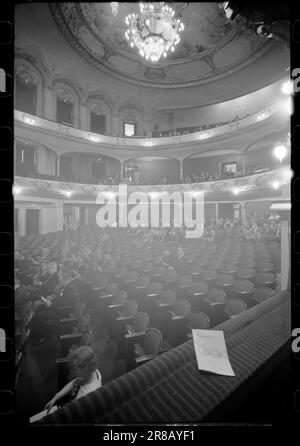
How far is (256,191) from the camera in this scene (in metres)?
8.36

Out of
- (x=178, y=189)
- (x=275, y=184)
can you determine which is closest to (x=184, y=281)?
(x=275, y=184)

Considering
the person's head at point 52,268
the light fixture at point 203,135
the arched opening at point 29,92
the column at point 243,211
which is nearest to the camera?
the person's head at point 52,268

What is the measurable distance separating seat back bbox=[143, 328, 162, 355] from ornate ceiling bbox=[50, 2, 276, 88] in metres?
8.57

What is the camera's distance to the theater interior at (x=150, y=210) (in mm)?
913

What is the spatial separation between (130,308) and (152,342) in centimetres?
71

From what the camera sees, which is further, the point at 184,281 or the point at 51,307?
the point at 184,281

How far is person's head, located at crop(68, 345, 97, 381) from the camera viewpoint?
1.36 meters

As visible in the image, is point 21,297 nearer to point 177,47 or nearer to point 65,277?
point 65,277

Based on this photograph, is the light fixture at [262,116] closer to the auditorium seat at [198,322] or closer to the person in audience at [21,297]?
the auditorium seat at [198,322]

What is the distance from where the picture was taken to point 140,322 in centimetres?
222

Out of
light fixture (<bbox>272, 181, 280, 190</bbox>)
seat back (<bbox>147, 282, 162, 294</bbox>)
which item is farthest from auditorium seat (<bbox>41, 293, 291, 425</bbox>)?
light fixture (<bbox>272, 181, 280, 190</bbox>)

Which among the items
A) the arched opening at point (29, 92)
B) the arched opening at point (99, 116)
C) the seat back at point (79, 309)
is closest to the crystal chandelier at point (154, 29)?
the seat back at point (79, 309)

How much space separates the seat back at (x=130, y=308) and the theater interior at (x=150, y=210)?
0.04m
